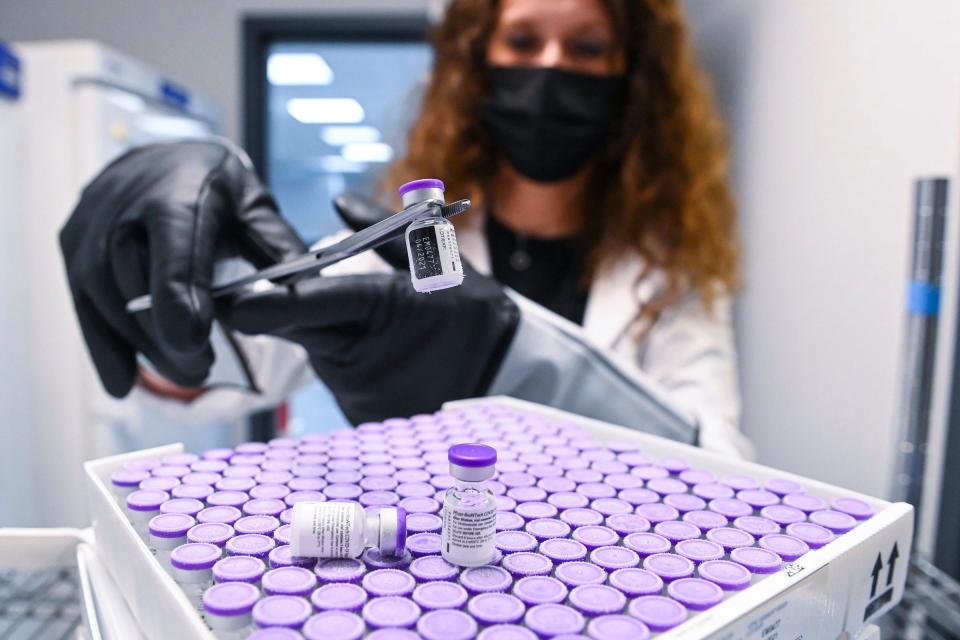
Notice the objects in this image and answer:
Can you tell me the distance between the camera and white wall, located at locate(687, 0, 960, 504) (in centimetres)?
69

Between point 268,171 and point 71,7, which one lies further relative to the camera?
point 268,171

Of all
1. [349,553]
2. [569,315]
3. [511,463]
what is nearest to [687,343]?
[569,315]

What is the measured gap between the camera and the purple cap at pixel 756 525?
324 mm

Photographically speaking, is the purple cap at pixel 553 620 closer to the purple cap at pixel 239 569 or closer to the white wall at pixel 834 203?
the purple cap at pixel 239 569

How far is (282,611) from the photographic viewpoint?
24 centimetres

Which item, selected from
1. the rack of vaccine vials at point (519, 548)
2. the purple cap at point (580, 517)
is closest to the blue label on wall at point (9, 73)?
the rack of vaccine vials at point (519, 548)

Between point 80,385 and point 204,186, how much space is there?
111cm

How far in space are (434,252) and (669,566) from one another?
0.18 metres

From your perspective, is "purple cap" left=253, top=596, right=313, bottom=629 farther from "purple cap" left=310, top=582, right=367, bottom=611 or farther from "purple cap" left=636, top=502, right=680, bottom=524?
"purple cap" left=636, top=502, right=680, bottom=524

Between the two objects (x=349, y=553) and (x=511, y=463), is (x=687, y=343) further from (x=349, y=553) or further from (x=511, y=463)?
(x=349, y=553)

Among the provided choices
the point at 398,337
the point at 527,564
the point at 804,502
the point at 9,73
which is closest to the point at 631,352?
the point at 398,337

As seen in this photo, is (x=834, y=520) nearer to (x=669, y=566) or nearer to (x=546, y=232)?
(x=669, y=566)

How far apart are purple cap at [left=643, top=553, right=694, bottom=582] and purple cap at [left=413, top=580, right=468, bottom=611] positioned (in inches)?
3.6

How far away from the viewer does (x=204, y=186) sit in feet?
1.86
